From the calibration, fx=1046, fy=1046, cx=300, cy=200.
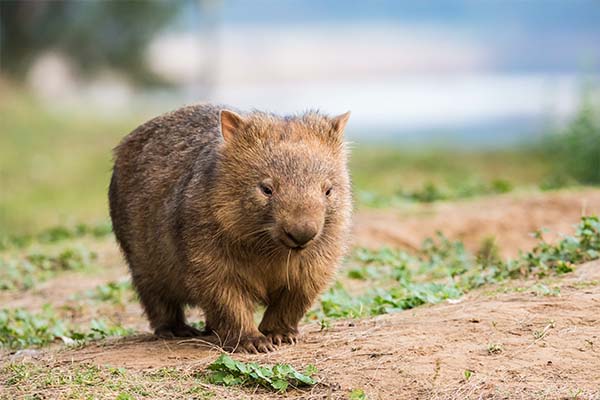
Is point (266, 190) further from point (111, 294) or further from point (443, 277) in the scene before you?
point (111, 294)

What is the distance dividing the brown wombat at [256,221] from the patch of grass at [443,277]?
421mm

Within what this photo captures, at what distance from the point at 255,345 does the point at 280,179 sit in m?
0.97

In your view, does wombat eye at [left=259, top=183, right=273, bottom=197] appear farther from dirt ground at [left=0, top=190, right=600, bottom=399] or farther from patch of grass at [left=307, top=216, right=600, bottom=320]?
patch of grass at [left=307, top=216, right=600, bottom=320]

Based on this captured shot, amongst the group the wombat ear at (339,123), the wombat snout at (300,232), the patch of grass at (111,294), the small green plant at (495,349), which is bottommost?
the patch of grass at (111,294)

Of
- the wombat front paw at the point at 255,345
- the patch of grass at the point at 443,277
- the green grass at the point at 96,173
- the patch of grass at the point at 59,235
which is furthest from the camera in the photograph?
the green grass at the point at 96,173

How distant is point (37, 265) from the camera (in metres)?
9.32

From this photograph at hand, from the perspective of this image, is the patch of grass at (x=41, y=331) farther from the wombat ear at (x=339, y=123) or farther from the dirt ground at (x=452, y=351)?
the wombat ear at (x=339, y=123)

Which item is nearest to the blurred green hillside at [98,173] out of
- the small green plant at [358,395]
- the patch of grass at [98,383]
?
the patch of grass at [98,383]

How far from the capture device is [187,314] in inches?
310

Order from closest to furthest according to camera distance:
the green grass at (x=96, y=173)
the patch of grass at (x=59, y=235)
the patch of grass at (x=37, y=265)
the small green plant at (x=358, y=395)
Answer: the small green plant at (x=358, y=395) → the patch of grass at (x=37, y=265) → the patch of grass at (x=59, y=235) → the green grass at (x=96, y=173)

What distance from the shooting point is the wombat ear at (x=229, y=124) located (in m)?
5.78

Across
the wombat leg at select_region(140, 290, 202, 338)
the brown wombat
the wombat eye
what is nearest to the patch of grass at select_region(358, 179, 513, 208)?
the wombat leg at select_region(140, 290, 202, 338)

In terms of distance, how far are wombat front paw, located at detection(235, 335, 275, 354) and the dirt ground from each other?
9 centimetres

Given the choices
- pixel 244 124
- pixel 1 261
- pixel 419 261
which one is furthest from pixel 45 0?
pixel 244 124
